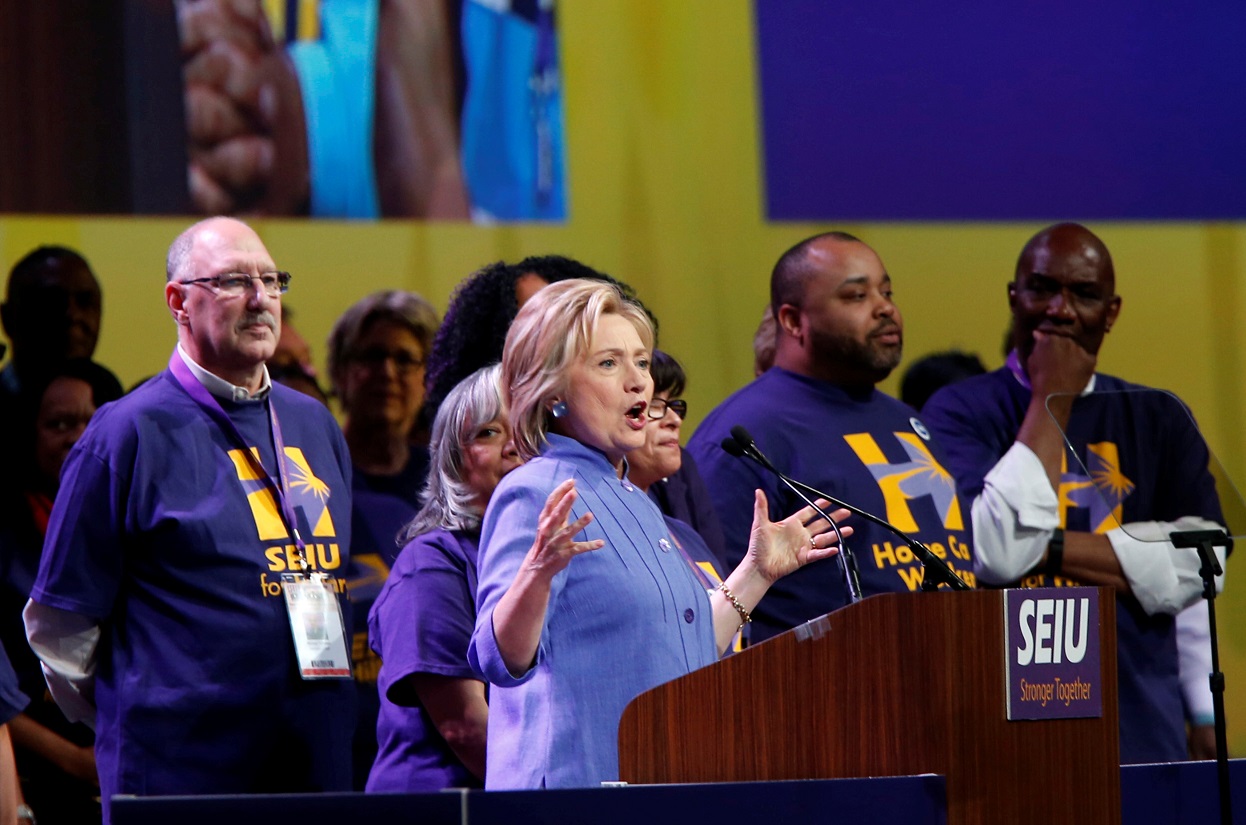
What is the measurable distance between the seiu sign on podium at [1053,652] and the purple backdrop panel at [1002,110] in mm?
3524

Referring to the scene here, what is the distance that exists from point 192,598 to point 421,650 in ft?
1.29

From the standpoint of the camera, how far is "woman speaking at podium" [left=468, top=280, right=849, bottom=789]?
2.20 meters

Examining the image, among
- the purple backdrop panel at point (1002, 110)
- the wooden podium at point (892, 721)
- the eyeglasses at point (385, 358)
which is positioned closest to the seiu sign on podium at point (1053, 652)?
the wooden podium at point (892, 721)

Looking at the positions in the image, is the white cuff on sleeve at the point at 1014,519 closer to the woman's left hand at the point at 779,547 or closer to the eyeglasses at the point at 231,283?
the woman's left hand at the point at 779,547

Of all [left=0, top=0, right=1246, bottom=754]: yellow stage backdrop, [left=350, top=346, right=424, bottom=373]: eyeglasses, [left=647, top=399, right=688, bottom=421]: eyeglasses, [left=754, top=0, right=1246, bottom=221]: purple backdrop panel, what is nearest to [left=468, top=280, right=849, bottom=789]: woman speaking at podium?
[left=647, top=399, right=688, bottom=421]: eyeglasses

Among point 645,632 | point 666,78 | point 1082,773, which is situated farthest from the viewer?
point 666,78

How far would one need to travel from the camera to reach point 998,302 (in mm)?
5645

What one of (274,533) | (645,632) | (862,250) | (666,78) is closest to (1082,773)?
(645,632)

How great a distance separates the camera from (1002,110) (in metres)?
5.66

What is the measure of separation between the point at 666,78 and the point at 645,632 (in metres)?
3.32

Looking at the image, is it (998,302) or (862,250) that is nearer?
(862,250)

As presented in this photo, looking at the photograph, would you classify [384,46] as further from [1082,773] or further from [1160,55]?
[1082,773]

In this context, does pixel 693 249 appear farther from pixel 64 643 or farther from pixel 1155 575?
pixel 64 643

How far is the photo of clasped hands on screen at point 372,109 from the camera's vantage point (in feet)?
15.1
